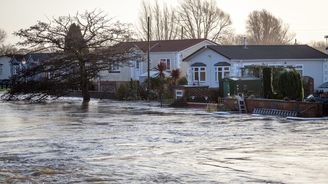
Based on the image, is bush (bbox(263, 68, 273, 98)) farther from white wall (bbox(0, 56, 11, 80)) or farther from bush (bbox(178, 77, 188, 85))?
white wall (bbox(0, 56, 11, 80))

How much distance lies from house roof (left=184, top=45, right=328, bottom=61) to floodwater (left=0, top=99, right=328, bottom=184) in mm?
22565

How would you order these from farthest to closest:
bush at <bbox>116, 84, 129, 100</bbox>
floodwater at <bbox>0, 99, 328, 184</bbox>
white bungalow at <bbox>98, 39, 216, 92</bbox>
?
white bungalow at <bbox>98, 39, 216, 92</bbox>
bush at <bbox>116, 84, 129, 100</bbox>
floodwater at <bbox>0, 99, 328, 184</bbox>

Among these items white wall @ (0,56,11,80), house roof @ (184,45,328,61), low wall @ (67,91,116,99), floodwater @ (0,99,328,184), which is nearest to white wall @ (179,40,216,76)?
house roof @ (184,45,328,61)

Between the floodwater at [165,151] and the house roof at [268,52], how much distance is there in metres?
22.6

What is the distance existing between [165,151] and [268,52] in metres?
37.0

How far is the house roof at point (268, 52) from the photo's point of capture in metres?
51.2

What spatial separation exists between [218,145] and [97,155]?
4105mm

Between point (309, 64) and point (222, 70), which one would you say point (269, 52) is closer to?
point (309, 64)

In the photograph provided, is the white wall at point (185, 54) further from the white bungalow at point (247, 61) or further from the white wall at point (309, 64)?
the white wall at point (309, 64)

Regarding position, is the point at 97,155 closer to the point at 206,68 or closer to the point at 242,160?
the point at 242,160

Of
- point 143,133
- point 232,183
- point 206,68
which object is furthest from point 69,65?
point 232,183

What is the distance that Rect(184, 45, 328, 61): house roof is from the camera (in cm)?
5125

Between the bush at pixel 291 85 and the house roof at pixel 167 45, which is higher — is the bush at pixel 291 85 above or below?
below

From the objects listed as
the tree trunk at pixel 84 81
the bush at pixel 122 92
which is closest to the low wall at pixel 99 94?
the bush at pixel 122 92
